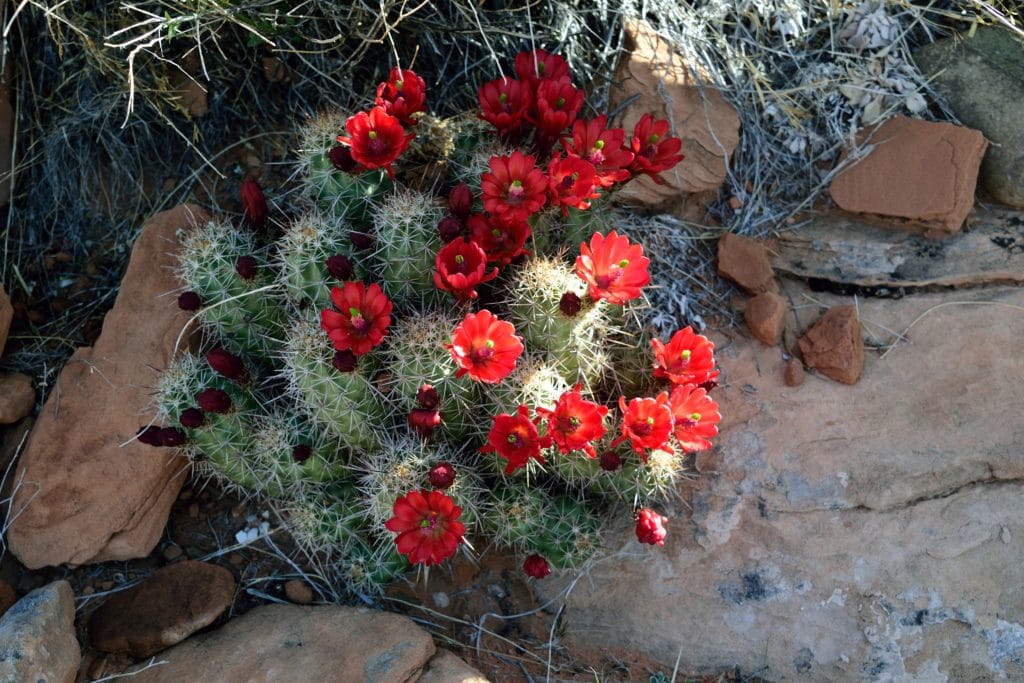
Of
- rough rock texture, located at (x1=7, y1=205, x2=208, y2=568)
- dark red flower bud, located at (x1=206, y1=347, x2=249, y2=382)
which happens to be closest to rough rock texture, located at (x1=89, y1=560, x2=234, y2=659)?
rough rock texture, located at (x1=7, y1=205, x2=208, y2=568)

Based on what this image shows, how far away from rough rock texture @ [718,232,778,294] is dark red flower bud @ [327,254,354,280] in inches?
55.9

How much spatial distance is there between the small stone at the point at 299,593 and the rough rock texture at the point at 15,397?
1.17m

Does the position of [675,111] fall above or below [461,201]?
below

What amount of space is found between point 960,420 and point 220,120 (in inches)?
116

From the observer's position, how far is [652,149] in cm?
294

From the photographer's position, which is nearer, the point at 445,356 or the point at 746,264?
the point at 445,356

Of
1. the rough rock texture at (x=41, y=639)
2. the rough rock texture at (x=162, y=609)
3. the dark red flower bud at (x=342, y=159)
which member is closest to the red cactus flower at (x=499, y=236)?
the dark red flower bud at (x=342, y=159)

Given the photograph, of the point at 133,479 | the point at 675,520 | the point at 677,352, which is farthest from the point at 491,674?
the point at 133,479

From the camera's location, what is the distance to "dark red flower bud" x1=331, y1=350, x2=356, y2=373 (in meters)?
2.54

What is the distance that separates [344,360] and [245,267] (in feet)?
1.74

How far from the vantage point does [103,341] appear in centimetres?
324

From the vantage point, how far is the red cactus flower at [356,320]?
2520mm

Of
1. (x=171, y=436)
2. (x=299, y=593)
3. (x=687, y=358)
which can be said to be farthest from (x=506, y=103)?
(x=299, y=593)

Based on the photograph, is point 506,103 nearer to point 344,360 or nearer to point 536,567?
point 344,360
